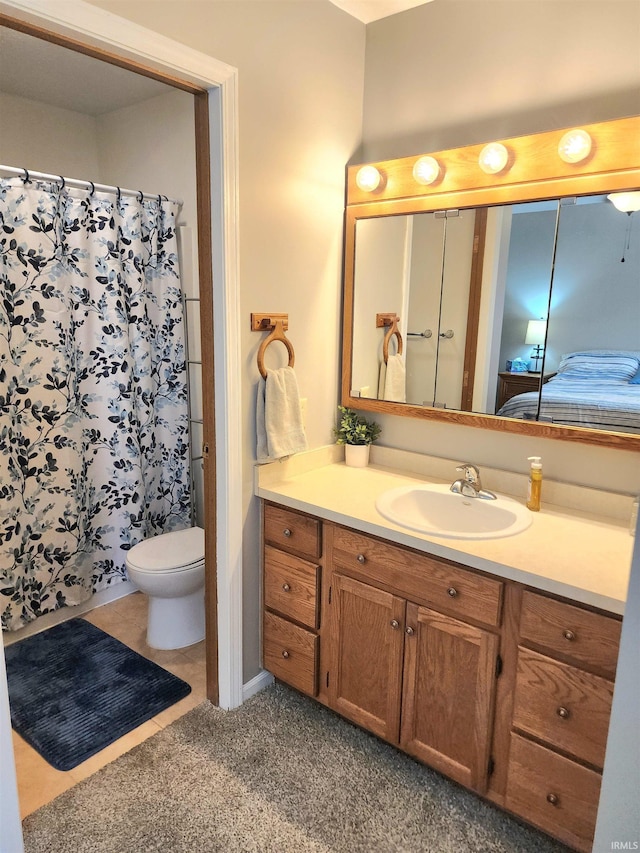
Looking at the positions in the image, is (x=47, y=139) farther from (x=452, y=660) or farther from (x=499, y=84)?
(x=452, y=660)

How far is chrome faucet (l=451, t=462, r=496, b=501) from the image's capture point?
2012 mm

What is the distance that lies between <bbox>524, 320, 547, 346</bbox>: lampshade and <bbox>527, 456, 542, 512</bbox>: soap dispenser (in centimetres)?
38

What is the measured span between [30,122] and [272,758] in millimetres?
3232

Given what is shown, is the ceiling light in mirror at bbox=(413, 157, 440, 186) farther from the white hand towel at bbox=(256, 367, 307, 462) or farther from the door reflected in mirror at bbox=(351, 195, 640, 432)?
the white hand towel at bbox=(256, 367, 307, 462)

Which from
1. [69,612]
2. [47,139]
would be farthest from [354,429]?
[47,139]

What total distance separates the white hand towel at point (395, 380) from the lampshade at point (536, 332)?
52 centimetres

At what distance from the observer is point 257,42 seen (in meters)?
1.85

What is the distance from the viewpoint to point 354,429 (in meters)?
2.42

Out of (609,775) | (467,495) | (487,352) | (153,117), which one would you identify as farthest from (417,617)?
(153,117)

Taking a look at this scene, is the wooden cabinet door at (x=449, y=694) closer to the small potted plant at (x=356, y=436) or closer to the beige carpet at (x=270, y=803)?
the beige carpet at (x=270, y=803)

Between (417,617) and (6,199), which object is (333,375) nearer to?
(417,617)

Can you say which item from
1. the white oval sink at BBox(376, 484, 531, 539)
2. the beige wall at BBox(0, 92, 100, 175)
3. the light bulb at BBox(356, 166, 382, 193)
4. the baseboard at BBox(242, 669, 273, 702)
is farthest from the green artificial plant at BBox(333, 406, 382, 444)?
the beige wall at BBox(0, 92, 100, 175)

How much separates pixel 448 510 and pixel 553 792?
865 millimetres

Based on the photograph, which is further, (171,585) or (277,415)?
(171,585)
